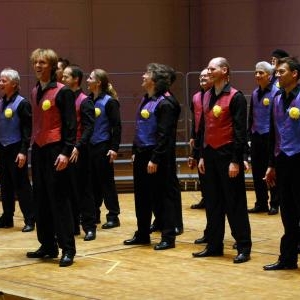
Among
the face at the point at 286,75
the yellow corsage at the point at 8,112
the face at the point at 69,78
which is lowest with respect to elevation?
the yellow corsage at the point at 8,112

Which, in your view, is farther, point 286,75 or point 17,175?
point 17,175

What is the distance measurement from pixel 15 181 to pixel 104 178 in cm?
92

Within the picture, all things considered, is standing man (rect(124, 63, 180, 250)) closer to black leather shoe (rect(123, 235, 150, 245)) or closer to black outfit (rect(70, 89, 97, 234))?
black leather shoe (rect(123, 235, 150, 245))

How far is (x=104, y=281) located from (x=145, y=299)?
26.0 inches

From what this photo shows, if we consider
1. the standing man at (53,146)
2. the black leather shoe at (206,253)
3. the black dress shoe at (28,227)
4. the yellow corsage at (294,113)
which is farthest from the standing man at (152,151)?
the black dress shoe at (28,227)

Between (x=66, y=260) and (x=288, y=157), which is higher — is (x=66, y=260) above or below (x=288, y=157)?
below

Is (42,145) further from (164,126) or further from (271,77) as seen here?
(271,77)

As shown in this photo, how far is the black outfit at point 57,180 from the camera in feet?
23.3

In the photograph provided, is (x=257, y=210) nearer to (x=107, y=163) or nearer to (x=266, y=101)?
(x=266, y=101)

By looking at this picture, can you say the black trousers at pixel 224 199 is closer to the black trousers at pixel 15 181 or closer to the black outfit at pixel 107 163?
the black outfit at pixel 107 163

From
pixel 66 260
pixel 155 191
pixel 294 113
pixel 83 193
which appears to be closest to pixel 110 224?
pixel 83 193

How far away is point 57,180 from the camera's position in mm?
7129

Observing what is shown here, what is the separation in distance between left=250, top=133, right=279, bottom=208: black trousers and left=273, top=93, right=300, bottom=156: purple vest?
3141 mm

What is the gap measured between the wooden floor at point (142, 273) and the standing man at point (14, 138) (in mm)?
581
